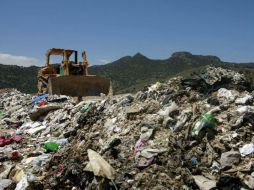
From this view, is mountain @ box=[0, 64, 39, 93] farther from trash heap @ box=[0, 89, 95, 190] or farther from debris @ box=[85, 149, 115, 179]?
debris @ box=[85, 149, 115, 179]

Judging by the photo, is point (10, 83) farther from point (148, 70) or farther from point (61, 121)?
point (148, 70)

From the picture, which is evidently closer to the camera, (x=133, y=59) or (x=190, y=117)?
(x=190, y=117)

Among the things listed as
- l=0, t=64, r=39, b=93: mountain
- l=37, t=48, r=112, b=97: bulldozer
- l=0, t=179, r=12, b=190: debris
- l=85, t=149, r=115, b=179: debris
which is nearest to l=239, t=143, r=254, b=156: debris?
l=85, t=149, r=115, b=179: debris

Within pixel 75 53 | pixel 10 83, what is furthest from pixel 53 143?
pixel 10 83

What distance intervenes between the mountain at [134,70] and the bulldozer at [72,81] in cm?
4742

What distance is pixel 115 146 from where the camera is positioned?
240 inches

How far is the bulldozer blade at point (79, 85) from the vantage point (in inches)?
520

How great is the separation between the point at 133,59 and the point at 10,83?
73074 mm

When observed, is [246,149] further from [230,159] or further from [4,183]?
[4,183]

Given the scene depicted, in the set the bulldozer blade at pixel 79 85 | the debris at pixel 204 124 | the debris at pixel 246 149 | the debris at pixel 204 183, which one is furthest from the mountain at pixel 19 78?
the debris at pixel 204 183

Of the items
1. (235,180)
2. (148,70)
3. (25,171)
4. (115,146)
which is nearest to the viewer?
(235,180)

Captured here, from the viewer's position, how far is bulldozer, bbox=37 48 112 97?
13.2 meters

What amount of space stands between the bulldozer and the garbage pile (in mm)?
4437

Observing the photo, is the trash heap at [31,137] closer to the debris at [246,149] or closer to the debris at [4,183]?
the debris at [4,183]
